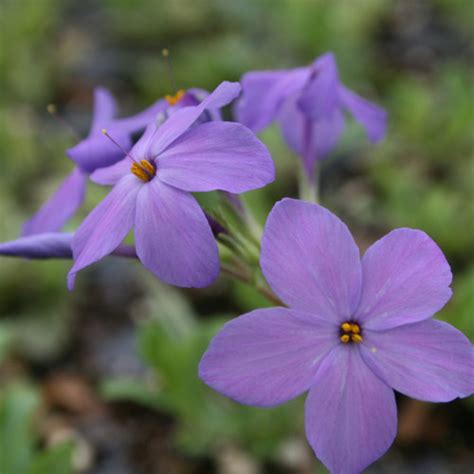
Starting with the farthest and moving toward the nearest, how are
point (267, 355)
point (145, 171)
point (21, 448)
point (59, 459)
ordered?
point (21, 448) → point (59, 459) → point (145, 171) → point (267, 355)

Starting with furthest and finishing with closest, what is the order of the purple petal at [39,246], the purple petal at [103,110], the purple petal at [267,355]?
the purple petal at [103,110] → the purple petal at [39,246] → the purple petal at [267,355]

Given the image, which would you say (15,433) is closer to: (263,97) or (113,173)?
(113,173)

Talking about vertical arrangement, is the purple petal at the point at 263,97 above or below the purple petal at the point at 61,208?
above

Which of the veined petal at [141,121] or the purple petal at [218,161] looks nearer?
the purple petal at [218,161]

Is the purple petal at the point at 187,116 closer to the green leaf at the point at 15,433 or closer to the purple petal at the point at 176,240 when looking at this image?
the purple petal at the point at 176,240

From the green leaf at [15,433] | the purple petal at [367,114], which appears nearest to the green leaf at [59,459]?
the green leaf at [15,433]

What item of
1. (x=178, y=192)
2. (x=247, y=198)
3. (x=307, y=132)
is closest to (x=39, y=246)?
(x=178, y=192)

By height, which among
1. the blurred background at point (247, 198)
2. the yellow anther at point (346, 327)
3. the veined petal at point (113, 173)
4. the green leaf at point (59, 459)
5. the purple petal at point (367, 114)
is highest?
the veined petal at point (113, 173)
